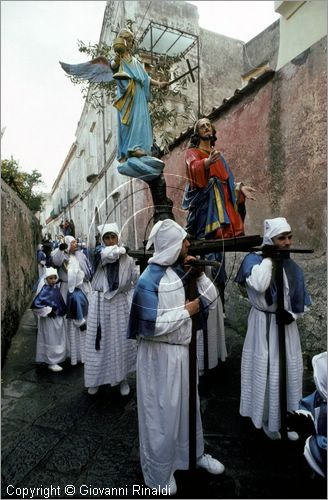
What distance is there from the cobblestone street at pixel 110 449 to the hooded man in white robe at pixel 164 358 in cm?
24

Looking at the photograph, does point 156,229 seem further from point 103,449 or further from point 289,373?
point 103,449

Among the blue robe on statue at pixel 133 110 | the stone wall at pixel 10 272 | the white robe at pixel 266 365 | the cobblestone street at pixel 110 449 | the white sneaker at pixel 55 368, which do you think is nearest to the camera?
the cobblestone street at pixel 110 449

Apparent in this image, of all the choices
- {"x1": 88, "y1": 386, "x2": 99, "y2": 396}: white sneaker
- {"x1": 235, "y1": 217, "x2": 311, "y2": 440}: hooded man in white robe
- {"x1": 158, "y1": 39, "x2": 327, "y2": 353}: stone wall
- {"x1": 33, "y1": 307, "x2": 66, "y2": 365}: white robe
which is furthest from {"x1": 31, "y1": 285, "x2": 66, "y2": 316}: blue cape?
{"x1": 235, "y1": 217, "x2": 311, "y2": 440}: hooded man in white robe

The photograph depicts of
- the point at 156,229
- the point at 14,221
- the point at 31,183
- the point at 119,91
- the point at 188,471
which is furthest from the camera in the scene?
the point at 31,183

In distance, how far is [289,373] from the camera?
9.75 ft

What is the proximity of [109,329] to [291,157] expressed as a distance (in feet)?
12.6

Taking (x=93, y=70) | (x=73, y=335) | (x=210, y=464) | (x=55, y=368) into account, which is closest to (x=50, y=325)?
(x=73, y=335)

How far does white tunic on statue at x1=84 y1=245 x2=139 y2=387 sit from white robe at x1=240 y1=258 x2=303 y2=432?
1662 mm

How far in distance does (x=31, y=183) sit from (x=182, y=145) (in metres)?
9.89

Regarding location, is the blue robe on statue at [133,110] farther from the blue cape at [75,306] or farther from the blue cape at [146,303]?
the blue cape at [75,306]

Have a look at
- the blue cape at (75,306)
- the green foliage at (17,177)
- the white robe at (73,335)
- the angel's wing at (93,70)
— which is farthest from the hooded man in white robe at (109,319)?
the green foliage at (17,177)

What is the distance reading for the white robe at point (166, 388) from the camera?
7.62 feet

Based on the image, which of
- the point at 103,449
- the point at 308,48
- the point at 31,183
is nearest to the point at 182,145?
the point at 308,48

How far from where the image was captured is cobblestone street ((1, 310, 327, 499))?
2.44 m
